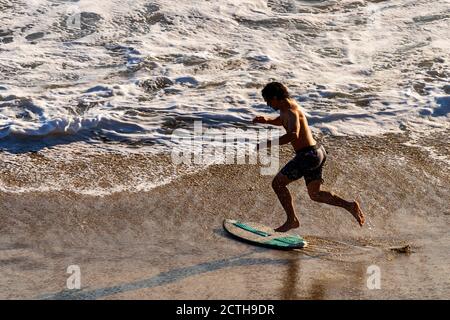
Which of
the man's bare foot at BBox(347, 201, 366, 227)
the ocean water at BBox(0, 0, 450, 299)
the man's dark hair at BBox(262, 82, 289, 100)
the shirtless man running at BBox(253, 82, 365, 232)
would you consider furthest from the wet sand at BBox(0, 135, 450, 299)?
the man's dark hair at BBox(262, 82, 289, 100)

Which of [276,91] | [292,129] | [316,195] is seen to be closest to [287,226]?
[316,195]

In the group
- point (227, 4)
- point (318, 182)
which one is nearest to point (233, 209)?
point (318, 182)

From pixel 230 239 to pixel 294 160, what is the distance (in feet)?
2.80

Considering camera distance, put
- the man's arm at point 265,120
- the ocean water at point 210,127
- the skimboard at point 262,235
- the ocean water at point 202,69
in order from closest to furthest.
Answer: the ocean water at point 210,127 → the man's arm at point 265,120 → the skimboard at point 262,235 → the ocean water at point 202,69

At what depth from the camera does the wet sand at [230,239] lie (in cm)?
573

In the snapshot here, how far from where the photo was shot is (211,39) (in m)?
11.0

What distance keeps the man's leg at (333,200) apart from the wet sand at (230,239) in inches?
9.9

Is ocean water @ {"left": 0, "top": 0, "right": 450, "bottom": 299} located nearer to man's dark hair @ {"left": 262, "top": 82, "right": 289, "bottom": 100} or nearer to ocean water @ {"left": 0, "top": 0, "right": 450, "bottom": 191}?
ocean water @ {"left": 0, "top": 0, "right": 450, "bottom": 191}

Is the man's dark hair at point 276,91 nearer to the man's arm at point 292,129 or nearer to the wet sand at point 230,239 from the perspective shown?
the man's arm at point 292,129

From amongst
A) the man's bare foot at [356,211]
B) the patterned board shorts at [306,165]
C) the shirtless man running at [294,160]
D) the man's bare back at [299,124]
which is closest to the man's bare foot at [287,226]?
the shirtless man running at [294,160]

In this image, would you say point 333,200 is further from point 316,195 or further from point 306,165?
point 306,165

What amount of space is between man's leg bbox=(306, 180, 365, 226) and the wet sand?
0.25 m

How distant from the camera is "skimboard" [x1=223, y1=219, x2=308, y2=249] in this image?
6418mm
